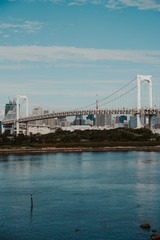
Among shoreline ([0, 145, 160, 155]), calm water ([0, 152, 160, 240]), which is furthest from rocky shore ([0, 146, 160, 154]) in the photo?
calm water ([0, 152, 160, 240])

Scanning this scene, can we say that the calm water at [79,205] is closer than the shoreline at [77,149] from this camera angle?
Yes

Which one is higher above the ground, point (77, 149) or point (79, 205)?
point (77, 149)

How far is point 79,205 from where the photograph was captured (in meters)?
14.1

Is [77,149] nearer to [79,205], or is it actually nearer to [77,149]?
[77,149]

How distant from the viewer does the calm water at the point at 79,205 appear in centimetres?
1111

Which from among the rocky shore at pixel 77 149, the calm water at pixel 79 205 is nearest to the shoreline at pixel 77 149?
the rocky shore at pixel 77 149

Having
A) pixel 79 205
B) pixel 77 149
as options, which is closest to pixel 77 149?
pixel 77 149

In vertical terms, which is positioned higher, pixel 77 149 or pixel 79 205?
pixel 77 149

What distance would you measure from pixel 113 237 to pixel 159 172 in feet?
41.3

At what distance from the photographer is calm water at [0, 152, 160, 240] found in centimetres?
1111

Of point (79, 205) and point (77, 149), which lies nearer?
point (79, 205)

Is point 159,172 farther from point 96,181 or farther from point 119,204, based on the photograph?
point 119,204

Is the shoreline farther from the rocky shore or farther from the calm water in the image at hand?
the calm water

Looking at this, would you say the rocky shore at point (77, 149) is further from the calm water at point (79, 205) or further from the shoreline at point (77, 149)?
the calm water at point (79, 205)
